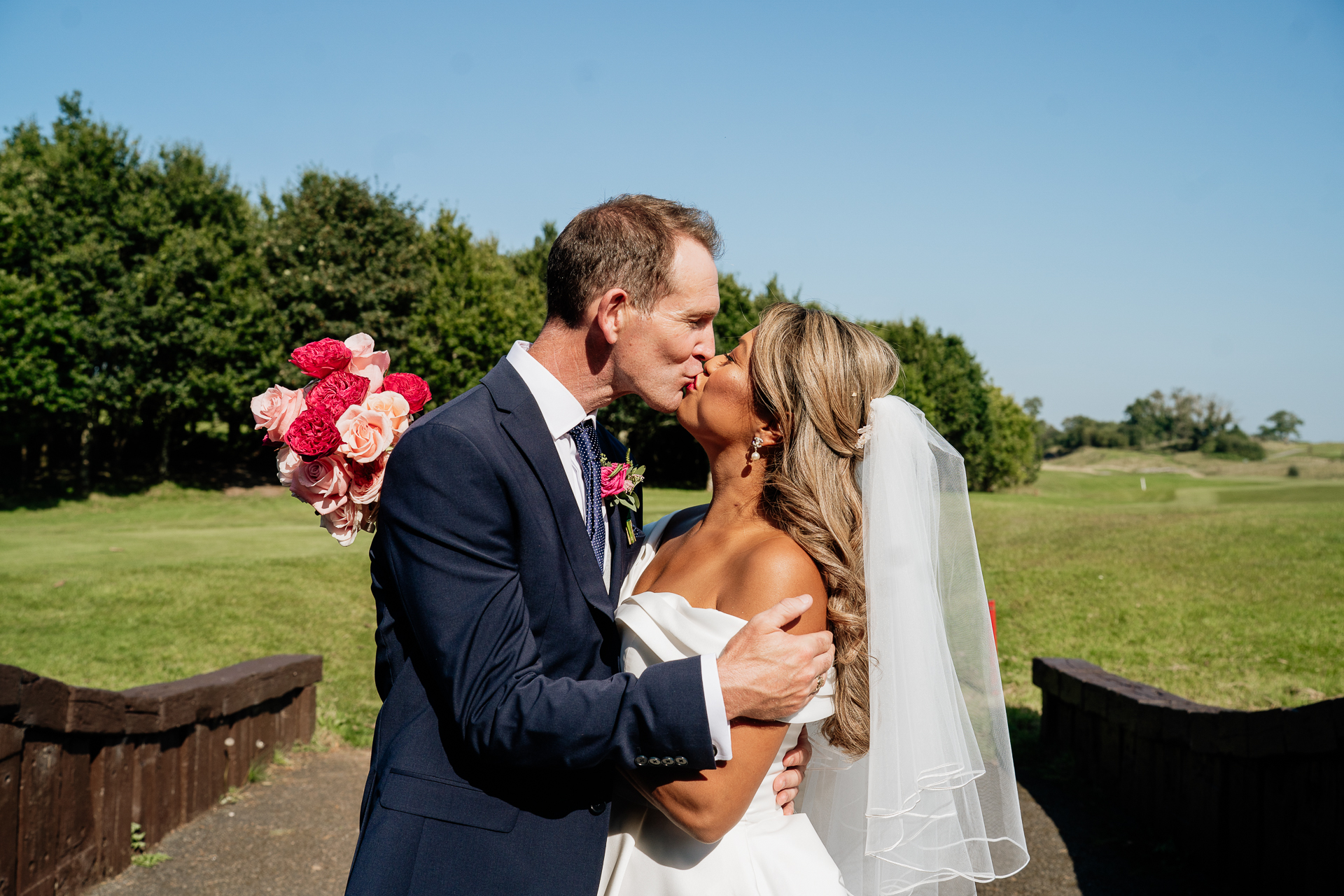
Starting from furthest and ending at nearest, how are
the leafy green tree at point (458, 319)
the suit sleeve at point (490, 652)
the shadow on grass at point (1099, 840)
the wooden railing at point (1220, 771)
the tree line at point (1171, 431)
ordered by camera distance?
1. the tree line at point (1171, 431)
2. the leafy green tree at point (458, 319)
3. the shadow on grass at point (1099, 840)
4. the wooden railing at point (1220, 771)
5. the suit sleeve at point (490, 652)

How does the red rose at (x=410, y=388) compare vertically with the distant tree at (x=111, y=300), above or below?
below

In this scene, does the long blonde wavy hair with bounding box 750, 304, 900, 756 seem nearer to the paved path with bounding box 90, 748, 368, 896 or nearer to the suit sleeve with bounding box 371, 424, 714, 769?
the suit sleeve with bounding box 371, 424, 714, 769

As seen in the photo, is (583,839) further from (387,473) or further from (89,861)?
(89,861)

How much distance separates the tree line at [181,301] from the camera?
2633 cm

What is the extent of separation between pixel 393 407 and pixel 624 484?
83cm

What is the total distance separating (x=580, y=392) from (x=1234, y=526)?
22363mm

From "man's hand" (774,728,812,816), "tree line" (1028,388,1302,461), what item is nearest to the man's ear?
"man's hand" (774,728,812,816)

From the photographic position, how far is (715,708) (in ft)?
7.60

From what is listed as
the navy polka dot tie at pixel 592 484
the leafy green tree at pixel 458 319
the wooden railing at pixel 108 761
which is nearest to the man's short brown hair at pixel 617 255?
the navy polka dot tie at pixel 592 484

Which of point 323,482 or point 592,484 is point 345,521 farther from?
point 592,484

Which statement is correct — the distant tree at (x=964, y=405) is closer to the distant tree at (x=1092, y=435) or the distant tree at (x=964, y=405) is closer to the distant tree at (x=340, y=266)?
the distant tree at (x=340, y=266)

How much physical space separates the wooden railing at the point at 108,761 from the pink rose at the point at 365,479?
2.49 meters

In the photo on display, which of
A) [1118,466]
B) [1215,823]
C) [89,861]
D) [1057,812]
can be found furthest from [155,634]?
[1118,466]

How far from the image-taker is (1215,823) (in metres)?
5.55
